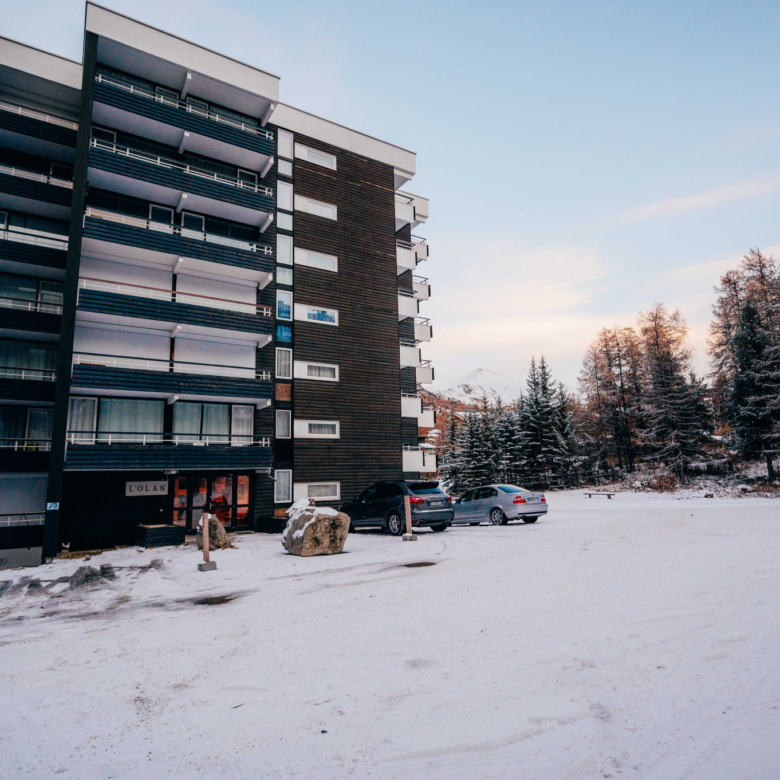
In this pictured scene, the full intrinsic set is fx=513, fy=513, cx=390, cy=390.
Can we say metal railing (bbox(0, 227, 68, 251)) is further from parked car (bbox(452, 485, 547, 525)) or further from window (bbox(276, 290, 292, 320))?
parked car (bbox(452, 485, 547, 525))

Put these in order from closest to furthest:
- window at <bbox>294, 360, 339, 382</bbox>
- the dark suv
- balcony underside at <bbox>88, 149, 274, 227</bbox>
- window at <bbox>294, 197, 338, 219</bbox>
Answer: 1. the dark suv
2. balcony underside at <bbox>88, 149, 274, 227</bbox>
3. window at <bbox>294, 360, 339, 382</bbox>
4. window at <bbox>294, 197, 338, 219</bbox>

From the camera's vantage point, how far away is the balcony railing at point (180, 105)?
20750 millimetres

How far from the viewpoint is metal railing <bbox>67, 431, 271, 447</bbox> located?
18.8 m

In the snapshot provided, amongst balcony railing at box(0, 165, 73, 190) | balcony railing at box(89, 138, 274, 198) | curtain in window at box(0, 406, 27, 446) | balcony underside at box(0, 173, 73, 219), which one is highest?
balcony railing at box(89, 138, 274, 198)

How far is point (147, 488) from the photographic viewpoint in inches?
788

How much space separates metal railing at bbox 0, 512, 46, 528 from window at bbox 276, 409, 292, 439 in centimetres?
918

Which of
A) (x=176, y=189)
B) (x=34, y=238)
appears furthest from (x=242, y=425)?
(x=34, y=238)

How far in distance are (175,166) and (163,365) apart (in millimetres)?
8927

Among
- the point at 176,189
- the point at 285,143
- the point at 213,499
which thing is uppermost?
the point at 285,143

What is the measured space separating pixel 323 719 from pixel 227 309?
66.5ft

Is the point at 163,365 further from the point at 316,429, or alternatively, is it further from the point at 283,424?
the point at 316,429

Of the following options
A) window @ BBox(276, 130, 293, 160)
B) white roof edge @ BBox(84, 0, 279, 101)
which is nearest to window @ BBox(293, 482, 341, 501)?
window @ BBox(276, 130, 293, 160)

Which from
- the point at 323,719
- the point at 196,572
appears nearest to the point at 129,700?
the point at 323,719

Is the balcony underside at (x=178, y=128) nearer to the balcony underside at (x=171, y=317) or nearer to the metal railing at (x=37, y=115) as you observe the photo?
the metal railing at (x=37, y=115)
